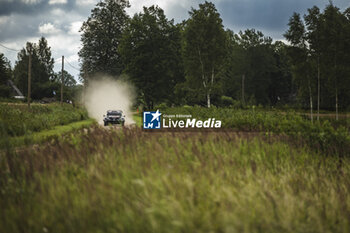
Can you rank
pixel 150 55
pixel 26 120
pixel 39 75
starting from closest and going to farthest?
pixel 26 120, pixel 150 55, pixel 39 75

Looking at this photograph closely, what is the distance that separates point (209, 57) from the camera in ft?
135

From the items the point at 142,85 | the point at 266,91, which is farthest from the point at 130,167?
the point at 266,91

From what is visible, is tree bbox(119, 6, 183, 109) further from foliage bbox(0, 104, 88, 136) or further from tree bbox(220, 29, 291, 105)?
tree bbox(220, 29, 291, 105)

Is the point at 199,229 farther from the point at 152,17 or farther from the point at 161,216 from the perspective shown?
the point at 152,17

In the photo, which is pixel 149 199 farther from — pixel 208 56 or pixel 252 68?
pixel 252 68

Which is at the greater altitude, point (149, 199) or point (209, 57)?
point (209, 57)

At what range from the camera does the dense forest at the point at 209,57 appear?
101 ft

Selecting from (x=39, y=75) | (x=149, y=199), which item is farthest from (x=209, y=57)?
(x=39, y=75)

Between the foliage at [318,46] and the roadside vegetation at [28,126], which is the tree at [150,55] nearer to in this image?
the roadside vegetation at [28,126]

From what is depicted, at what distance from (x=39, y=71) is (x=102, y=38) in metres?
45.5

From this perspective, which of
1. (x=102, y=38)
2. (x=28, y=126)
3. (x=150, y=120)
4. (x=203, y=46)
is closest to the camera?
(x=150, y=120)

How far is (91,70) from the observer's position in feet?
177

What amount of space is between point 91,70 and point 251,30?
39378mm

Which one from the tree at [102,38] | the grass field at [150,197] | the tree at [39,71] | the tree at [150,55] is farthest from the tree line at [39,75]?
the grass field at [150,197]
